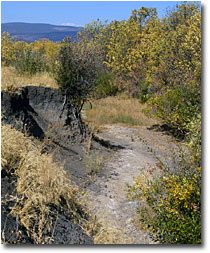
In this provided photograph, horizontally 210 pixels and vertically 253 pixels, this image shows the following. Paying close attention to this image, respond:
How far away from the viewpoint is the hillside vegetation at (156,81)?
4.01 metres

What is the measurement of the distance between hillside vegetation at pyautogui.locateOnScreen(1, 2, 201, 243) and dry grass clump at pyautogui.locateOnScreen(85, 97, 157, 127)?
102 millimetres

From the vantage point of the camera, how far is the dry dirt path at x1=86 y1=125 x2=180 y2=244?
4375mm

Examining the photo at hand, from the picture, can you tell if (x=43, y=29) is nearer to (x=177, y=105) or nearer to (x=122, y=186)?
(x=177, y=105)

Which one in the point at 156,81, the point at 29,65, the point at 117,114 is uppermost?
the point at 29,65

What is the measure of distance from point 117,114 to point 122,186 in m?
6.75

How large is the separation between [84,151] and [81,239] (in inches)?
150

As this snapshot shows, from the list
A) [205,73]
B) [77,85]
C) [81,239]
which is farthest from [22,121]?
[205,73]

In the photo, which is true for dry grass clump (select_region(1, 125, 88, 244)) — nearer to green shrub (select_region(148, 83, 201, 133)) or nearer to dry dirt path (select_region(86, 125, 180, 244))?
dry dirt path (select_region(86, 125, 180, 244))

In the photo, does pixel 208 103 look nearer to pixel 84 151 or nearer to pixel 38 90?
pixel 84 151

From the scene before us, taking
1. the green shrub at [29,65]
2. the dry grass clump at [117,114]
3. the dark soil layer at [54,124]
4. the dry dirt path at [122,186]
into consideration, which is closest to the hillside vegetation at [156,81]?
the green shrub at [29,65]

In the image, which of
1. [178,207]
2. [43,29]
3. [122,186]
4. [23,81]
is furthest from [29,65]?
[178,207]

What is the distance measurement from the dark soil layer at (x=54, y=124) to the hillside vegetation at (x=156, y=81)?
417 mm

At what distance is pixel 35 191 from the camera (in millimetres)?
3900

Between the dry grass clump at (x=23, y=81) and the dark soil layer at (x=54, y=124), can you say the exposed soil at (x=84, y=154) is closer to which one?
the dark soil layer at (x=54, y=124)
